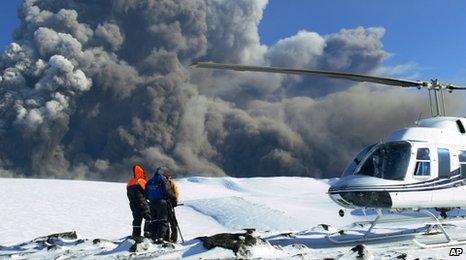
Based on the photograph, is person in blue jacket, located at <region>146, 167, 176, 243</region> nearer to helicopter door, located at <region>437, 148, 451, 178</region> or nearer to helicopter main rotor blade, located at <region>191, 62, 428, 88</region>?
helicopter main rotor blade, located at <region>191, 62, 428, 88</region>

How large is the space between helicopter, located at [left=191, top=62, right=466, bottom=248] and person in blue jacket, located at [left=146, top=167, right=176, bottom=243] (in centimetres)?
341

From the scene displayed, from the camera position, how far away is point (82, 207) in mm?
28781

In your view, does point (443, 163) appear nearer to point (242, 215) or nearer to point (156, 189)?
point (156, 189)

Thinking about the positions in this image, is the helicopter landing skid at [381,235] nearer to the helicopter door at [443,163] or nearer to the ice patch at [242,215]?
the helicopter door at [443,163]

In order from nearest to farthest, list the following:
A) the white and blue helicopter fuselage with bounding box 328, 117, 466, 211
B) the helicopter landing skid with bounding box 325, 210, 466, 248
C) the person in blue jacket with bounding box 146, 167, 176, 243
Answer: the white and blue helicopter fuselage with bounding box 328, 117, 466, 211 → the helicopter landing skid with bounding box 325, 210, 466, 248 → the person in blue jacket with bounding box 146, 167, 176, 243

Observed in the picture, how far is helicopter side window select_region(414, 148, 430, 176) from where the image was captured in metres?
12.1

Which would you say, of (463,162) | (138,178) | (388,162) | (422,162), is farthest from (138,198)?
(463,162)

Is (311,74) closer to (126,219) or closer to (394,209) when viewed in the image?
(394,209)

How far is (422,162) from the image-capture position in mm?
12227

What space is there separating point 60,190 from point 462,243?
2712 cm

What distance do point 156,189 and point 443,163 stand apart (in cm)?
705

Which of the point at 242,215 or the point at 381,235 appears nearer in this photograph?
the point at 381,235

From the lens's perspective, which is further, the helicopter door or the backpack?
the backpack

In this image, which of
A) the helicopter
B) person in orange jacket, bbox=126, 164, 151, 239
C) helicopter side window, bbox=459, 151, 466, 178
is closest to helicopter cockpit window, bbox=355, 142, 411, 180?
the helicopter
